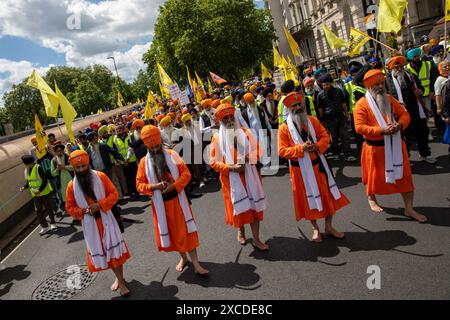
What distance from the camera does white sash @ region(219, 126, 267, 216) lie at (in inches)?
187

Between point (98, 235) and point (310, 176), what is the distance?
2764 millimetres

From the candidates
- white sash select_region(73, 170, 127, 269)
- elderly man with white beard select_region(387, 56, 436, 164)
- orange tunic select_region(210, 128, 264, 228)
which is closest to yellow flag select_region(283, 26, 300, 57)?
elderly man with white beard select_region(387, 56, 436, 164)

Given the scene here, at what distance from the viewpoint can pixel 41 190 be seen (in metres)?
7.96

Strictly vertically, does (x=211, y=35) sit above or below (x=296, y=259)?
above

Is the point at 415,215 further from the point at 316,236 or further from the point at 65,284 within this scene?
the point at 65,284

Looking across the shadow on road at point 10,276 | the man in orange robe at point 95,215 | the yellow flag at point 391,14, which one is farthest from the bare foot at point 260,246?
the yellow flag at point 391,14

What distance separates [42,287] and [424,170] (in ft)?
21.7

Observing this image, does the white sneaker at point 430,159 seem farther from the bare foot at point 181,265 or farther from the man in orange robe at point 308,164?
the bare foot at point 181,265

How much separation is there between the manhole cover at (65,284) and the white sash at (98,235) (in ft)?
2.93

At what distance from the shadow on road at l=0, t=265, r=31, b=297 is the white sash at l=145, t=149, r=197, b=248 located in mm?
2924

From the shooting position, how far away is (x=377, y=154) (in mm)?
4934

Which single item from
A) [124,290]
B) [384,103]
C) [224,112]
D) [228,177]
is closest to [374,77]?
[384,103]

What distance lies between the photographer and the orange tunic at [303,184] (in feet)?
15.3

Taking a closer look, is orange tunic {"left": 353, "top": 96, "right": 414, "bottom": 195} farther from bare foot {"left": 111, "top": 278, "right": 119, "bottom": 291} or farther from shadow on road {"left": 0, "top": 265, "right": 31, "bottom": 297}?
shadow on road {"left": 0, "top": 265, "right": 31, "bottom": 297}
